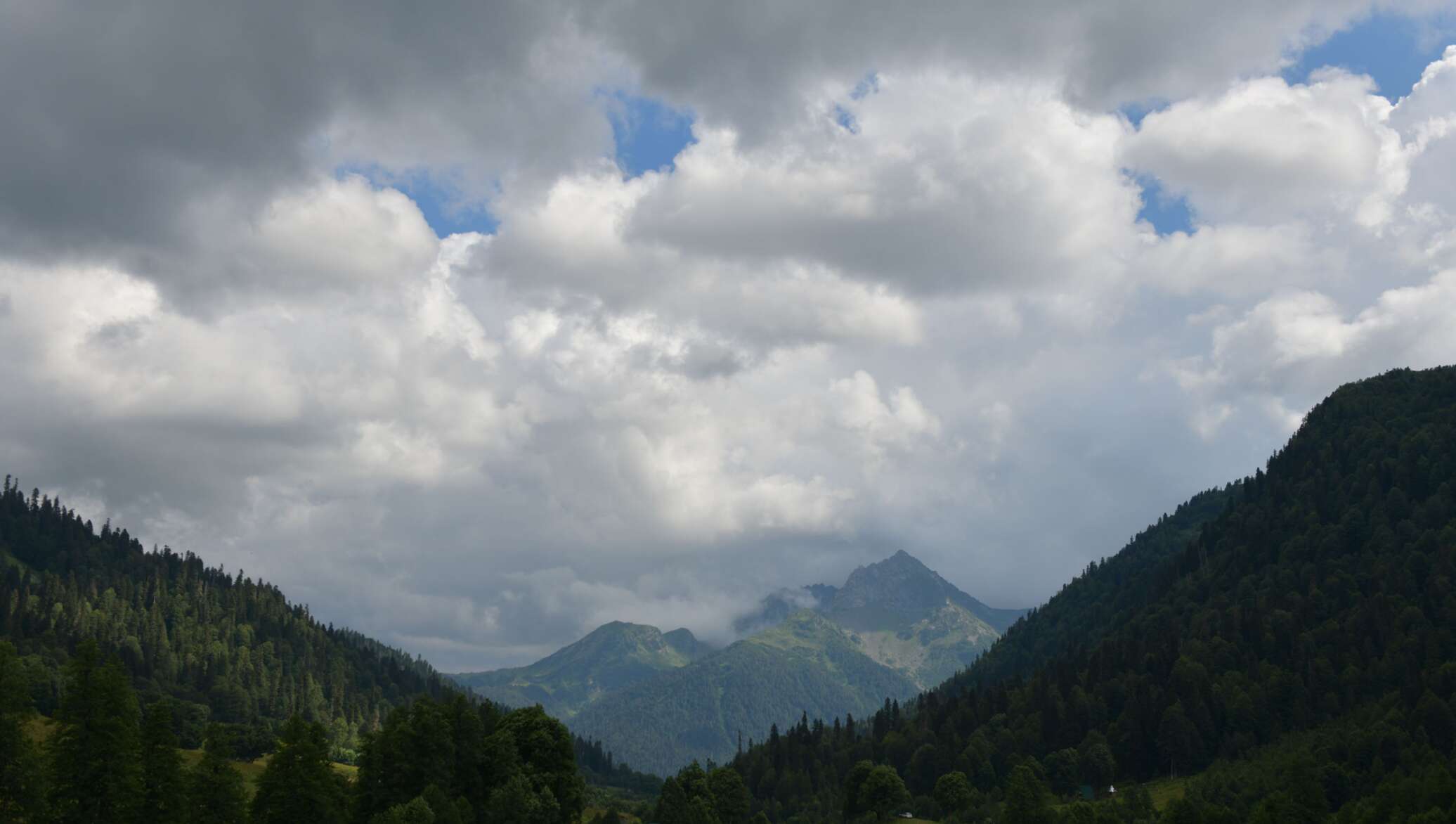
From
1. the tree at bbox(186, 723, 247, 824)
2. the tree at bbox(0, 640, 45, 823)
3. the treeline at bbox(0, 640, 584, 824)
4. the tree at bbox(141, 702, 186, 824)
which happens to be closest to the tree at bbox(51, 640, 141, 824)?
the treeline at bbox(0, 640, 584, 824)

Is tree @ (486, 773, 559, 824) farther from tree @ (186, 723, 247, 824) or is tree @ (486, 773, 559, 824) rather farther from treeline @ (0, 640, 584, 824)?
tree @ (186, 723, 247, 824)

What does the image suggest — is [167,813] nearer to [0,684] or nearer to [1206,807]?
[0,684]

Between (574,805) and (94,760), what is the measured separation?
81151 mm

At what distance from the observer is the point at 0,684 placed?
351 ft

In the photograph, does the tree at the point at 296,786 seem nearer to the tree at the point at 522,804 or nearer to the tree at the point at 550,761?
the tree at the point at 522,804

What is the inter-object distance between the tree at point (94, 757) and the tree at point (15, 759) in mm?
7854

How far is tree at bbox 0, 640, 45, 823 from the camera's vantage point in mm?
104812

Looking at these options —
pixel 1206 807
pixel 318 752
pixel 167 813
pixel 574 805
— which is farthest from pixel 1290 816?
pixel 167 813

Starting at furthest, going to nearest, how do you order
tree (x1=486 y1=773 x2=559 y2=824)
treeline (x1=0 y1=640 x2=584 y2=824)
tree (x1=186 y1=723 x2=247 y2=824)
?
tree (x1=486 y1=773 x2=559 y2=824), tree (x1=186 y1=723 x2=247 y2=824), treeline (x1=0 y1=640 x2=584 y2=824)

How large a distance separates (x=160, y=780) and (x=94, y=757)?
7621 mm

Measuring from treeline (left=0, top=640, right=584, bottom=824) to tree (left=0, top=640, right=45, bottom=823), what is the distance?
0.34 feet

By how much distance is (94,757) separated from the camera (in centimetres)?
11844

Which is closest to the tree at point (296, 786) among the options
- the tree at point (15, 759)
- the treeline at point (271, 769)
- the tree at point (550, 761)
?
the treeline at point (271, 769)

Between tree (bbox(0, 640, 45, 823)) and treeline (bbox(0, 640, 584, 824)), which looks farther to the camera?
treeline (bbox(0, 640, 584, 824))
